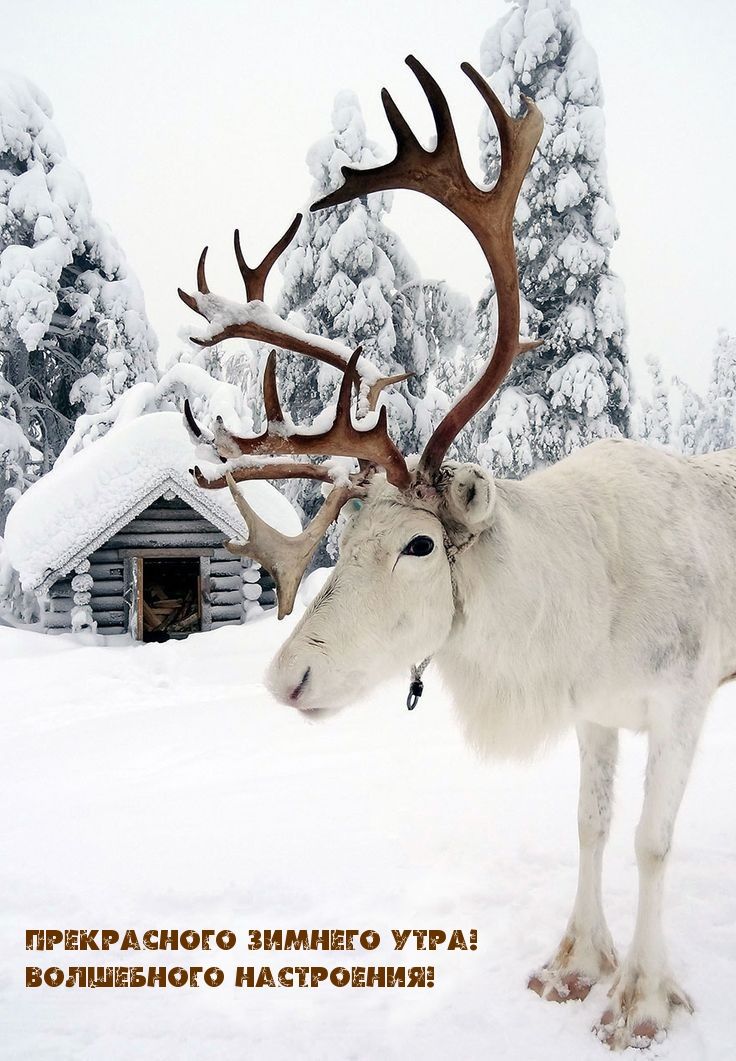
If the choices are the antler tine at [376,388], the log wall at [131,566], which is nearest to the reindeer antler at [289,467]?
the antler tine at [376,388]

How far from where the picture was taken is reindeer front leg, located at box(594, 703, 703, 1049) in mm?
2438

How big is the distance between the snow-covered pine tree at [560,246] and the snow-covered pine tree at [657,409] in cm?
1607

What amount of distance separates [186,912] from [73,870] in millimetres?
706

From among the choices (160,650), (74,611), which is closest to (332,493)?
(160,650)

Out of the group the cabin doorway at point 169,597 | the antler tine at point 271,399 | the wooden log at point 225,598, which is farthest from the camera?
the cabin doorway at point 169,597

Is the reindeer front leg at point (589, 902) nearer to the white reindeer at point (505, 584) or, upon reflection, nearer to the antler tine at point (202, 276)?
the white reindeer at point (505, 584)

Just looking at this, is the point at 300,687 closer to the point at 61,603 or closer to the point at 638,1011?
the point at 638,1011

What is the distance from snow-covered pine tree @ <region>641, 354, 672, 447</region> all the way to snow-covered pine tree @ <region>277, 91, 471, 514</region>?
600 inches

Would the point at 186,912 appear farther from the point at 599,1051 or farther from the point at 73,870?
the point at 599,1051

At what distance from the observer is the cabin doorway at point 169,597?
11.4m

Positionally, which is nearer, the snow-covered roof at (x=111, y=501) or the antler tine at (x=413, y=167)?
→ the antler tine at (x=413, y=167)

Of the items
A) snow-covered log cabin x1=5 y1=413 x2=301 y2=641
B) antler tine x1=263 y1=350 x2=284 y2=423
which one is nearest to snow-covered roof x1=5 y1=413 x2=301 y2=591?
snow-covered log cabin x1=5 y1=413 x2=301 y2=641

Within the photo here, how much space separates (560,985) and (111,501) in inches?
352

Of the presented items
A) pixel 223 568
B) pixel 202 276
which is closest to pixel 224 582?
pixel 223 568
